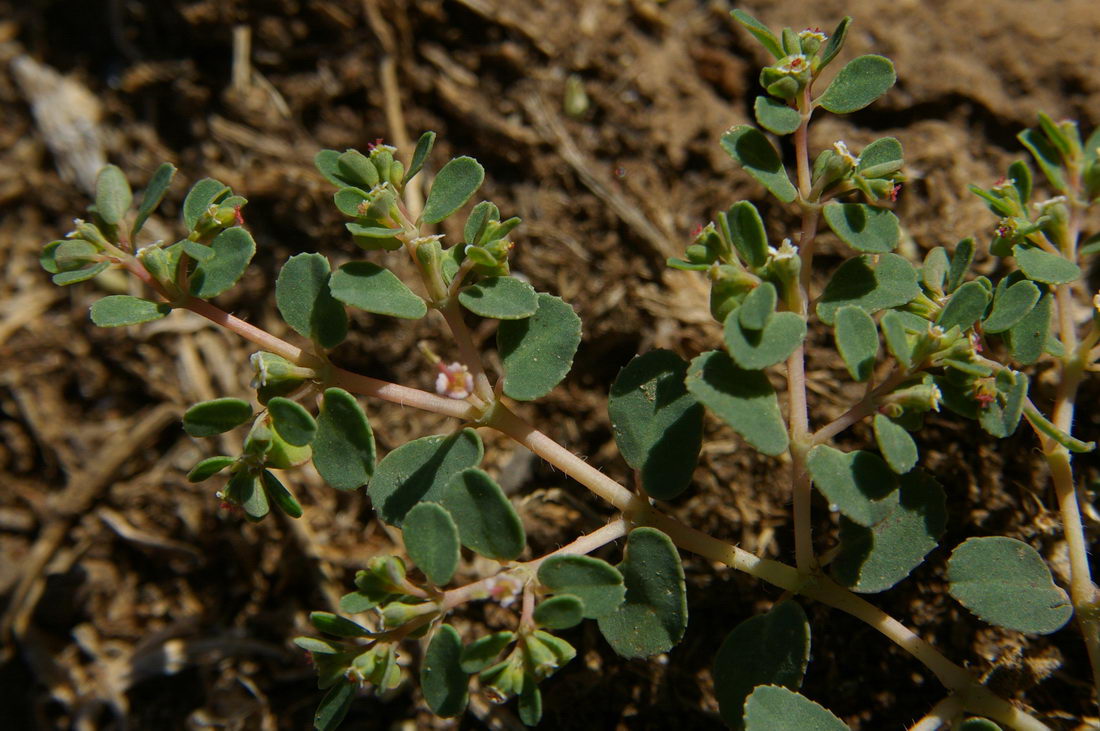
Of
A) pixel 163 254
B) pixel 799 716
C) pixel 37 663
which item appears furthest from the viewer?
pixel 37 663

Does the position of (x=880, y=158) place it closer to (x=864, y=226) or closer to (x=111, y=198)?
(x=864, y=226)

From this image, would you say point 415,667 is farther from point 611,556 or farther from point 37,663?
point 37,663

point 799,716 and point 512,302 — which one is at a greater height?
point 512,302

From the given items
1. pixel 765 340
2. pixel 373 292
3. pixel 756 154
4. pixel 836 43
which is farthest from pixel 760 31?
pixel 373 292

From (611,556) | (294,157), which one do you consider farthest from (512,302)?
(294,157)

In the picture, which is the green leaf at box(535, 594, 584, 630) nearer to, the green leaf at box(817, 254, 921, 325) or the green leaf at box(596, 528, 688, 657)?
the green leaf at box(596, 528, 688, 657)

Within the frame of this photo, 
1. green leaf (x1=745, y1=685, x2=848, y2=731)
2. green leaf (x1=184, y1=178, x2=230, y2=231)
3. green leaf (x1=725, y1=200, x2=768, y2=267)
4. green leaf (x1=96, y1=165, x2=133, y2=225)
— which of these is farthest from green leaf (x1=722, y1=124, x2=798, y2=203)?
green leaf (x1=96, y1=165, x2=133, y2=225)
